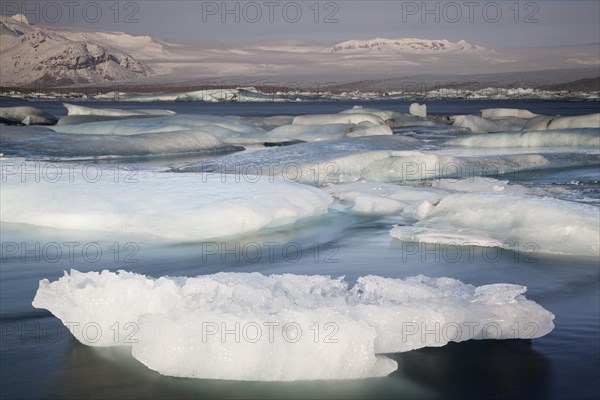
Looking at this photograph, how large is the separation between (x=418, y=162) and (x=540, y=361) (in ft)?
27.1

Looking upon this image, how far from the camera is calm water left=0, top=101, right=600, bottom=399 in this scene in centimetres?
338

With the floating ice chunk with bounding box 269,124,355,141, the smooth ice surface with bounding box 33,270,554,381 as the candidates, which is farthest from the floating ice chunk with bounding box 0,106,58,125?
the smooth ice surface with bounding box 33,270,554,381

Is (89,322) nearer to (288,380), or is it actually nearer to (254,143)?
(288,380)

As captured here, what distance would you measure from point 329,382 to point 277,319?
37 cm

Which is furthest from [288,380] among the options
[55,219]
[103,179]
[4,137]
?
[4,137]

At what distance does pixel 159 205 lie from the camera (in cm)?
716

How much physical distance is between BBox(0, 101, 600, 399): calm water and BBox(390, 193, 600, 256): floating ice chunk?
19 cm

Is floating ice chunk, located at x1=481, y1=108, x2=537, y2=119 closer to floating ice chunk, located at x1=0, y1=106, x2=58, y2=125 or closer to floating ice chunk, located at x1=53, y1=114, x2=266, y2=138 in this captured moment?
floating ice chunk, located at x1=53, y1=114, x2=266, y2=138

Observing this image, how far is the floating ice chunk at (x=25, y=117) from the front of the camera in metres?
27.8

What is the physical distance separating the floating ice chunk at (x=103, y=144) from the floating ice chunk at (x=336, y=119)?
7912mm

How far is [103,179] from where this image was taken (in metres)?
8.70

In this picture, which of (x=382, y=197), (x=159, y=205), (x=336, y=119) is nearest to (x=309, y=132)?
(x=336, y=119)

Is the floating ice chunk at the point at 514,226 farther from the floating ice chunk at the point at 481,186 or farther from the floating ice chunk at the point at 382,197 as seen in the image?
the floating ice chunk at the point at 481,186

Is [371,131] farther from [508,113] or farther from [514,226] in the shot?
[508,113]
